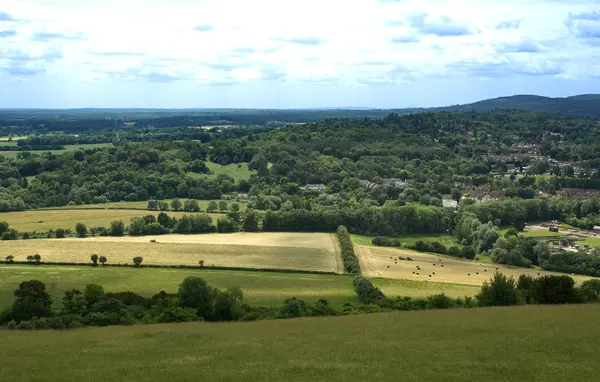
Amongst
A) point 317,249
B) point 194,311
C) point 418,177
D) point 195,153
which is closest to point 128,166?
point 195,153

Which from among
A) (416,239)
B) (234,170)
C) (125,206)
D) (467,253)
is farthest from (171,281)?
(234,170)

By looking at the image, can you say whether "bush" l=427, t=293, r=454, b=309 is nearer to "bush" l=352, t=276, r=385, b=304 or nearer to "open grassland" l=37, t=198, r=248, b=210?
"bush" l=352, t=276, r=385, b=304

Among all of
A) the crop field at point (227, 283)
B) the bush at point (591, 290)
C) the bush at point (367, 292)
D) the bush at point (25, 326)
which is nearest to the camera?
the bush at point (25, 326)

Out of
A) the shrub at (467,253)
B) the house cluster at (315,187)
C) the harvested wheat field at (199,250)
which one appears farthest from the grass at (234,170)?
the shrub at (467,253)

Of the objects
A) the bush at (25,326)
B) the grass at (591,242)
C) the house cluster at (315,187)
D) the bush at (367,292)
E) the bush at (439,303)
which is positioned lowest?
the grass at (591,242)

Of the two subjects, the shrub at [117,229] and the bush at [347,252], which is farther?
the shrub at [117,229]

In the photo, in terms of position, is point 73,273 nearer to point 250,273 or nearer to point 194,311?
point 250,273

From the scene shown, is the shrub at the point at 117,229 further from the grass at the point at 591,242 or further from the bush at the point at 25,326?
the grass at the point at 591,242
